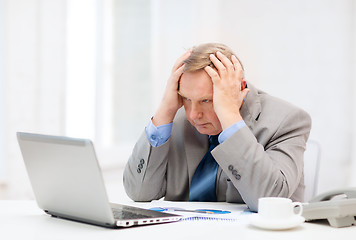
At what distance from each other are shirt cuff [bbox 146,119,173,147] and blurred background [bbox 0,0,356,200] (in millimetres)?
929

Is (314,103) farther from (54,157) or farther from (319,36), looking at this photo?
(54,157)

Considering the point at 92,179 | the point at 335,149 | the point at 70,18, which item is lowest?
the point at 335,149

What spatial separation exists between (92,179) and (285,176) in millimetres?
696

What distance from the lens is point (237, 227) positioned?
125 cm

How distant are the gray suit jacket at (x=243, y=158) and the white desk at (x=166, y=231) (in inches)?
10.0

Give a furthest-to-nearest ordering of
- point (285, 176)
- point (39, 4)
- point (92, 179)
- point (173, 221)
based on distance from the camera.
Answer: point (39, 4) < point (285, 176) < point (173, 221) < point (92, 179)

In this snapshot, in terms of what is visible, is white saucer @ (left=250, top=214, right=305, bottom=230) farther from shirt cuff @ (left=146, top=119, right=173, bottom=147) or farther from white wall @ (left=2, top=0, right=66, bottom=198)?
white wall @ (left=2, top=0, right=66, bottom=198)

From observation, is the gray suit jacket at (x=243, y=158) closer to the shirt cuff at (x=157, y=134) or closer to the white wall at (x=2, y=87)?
the shirt cuff at (x=157, y=134)

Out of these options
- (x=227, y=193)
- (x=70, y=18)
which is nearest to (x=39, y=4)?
(x=70, y=18)

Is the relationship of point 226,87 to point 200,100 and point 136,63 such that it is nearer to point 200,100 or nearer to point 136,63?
point 200,100

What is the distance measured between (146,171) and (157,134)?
5.6 inches

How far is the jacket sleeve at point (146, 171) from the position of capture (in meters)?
1.86

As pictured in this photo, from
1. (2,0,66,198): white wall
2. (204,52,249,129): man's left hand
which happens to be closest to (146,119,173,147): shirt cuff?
(204,52,249,129): man's left hand

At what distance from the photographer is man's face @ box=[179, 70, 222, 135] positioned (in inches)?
67.6
